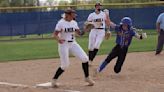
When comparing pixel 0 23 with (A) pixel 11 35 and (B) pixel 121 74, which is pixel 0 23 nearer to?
(A) pixel 11 35

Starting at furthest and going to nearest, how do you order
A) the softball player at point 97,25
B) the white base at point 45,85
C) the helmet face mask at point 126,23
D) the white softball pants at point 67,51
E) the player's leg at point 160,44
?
the player's leg at point 160,44 → the softball player at point 97,25 → the helmet face mask at point 126,23 → the white base at point 45,85 → the white softball pants at point 67,51

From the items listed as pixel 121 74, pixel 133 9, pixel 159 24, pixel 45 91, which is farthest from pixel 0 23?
pixel 45 91

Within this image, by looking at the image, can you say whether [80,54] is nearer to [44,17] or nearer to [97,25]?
[97,25]

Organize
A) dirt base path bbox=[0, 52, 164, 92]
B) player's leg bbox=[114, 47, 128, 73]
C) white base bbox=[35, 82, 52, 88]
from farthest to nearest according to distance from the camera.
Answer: player's leg bbox=[114, 47, 128, 73] < white base bbox=[35, 82, 52, 88] < dirt base path bbox=[0, 52, 164, 92]

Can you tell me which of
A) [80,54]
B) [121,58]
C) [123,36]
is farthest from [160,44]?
[80,54]

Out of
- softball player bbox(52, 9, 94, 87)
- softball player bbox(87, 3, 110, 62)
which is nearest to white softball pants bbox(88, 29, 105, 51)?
softball player bbox(87, 3, 110, 62)

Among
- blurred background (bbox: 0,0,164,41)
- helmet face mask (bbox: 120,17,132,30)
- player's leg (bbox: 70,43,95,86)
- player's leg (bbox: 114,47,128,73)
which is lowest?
blurred background (bbox: 0,0,164,41)

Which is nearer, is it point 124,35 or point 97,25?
point 124,35

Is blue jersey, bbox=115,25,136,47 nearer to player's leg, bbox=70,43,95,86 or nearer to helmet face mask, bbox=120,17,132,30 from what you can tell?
helmet face mask, bbox=120,17,132,30

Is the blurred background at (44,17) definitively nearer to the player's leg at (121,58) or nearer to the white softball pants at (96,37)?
the white softball pants at (96,37)

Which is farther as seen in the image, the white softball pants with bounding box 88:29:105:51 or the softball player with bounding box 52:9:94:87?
the white softball pants with bounding box 88:29:105:51

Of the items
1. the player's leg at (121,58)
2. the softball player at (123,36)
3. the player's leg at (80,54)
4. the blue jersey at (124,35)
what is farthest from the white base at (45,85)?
the blue jersey at (124,35)

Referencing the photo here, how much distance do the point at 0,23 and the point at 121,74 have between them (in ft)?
63.2

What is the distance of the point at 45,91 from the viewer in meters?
10.6
